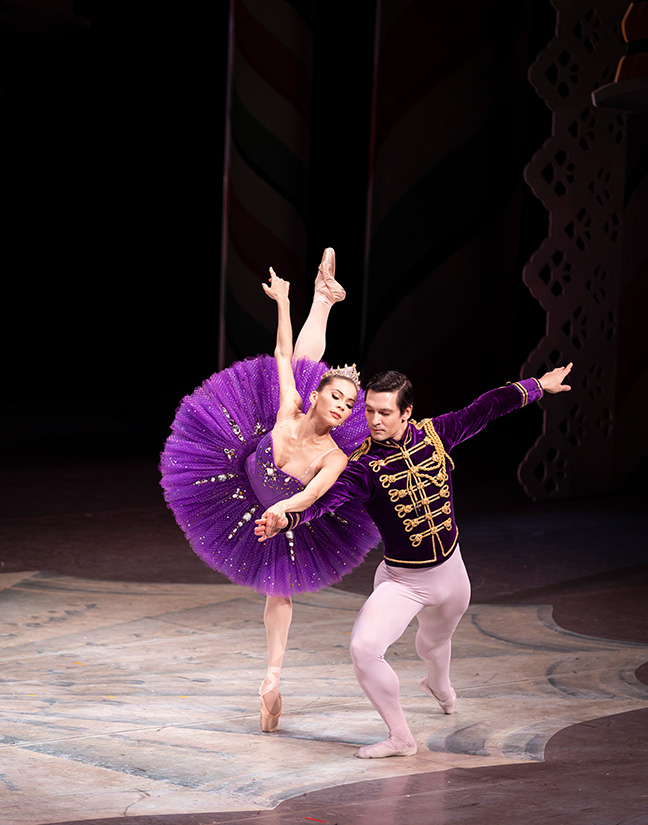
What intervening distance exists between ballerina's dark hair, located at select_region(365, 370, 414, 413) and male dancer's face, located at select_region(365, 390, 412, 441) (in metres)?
0.01

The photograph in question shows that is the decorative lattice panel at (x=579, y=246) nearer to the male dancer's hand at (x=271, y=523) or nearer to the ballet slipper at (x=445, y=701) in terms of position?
the ballet slipper at (x=445, y=701)

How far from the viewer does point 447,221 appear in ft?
34.2

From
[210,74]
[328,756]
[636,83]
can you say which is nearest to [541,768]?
[328,756]

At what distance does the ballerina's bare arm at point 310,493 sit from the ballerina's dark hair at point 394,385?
0.23 metres

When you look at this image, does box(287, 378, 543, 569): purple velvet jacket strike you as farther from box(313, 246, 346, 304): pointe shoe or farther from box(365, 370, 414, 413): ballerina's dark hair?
box(313, 246, 346, 304): pointe shoe

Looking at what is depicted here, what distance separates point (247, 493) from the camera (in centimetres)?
408

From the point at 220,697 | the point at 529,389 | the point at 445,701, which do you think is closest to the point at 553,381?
the point at 529,389

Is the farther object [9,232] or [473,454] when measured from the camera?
[9,232]

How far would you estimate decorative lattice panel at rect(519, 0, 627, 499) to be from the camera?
812 cm

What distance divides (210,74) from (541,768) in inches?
480

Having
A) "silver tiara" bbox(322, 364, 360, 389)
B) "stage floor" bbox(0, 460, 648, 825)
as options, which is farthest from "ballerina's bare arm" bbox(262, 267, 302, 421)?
"stage floor" bbox(0, 460, 648, 825)

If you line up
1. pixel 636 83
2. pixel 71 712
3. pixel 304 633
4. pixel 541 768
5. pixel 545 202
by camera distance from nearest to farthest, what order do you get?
pixel 541 768 < pixel 71 712 < pixel 304 633 < pixel 636 83 < pixel 545 202

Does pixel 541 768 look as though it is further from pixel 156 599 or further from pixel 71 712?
pixel 156 599

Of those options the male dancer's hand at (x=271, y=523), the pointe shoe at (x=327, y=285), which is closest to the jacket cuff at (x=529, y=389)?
the pointe shoe at (x=327, y=285)
